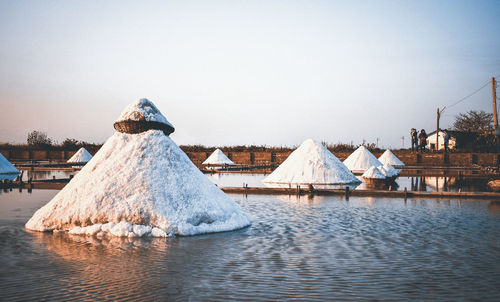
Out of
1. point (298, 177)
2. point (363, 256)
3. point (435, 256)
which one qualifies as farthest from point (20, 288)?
point (298, 177)

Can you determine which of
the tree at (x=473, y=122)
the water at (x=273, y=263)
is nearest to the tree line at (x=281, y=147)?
the tree at (x=473, y=122)

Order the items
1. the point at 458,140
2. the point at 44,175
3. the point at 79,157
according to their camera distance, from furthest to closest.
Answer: the point at 458,140, the point at 79,157, the point at 44,175

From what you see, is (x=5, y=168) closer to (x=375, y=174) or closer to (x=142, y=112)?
(x=142, y=112)

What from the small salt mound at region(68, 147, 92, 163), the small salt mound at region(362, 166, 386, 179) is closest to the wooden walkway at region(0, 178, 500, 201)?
the small salt mound at region(362, 166, 386, 179)

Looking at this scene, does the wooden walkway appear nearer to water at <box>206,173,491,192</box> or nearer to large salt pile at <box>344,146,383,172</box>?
water at <box>206,173,491,192</box>

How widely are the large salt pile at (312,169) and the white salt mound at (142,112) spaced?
550 inches

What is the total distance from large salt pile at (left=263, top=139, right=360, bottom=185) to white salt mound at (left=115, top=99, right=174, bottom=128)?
550 inches

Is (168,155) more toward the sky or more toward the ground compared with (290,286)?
more toward the sky

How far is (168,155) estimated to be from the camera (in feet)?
35.4

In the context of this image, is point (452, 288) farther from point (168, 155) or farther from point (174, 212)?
point (168, 155)

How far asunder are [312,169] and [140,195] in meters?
15.8

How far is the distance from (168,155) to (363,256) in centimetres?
548

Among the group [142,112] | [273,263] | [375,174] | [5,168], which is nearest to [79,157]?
[5,168]

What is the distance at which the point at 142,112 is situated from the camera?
11070 mm
